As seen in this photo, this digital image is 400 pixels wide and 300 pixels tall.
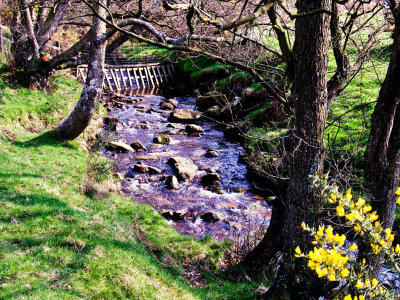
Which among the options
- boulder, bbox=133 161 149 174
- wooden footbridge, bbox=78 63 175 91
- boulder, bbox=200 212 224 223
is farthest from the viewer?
wooden footbridge, bbox=78 63 175 91

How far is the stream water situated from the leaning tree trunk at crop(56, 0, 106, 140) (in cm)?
148

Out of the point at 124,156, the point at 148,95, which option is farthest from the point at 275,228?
the point at 148,95

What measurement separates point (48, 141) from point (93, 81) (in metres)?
2.67

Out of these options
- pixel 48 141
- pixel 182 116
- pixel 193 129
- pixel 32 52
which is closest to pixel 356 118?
pixel 193 129

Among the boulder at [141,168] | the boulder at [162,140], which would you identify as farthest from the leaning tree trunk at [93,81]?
the boulder at [162,140]

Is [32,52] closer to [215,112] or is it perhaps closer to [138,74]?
[215,112]

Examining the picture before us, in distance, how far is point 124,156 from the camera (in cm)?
1522

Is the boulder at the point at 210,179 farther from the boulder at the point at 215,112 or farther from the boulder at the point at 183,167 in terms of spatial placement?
the boulder at the point at 215,112

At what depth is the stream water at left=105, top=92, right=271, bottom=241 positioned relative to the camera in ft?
→ 36.1

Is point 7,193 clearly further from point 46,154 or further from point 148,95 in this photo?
point 148,95

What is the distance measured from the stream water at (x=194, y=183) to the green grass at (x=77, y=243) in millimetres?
1195

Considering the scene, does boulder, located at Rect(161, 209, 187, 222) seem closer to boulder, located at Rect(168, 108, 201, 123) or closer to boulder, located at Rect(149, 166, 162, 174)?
boulder, located at Rect(149, 166, 162, 174)

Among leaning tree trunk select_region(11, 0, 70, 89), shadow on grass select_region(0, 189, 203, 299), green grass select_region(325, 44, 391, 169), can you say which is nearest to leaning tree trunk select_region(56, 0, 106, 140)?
leaning tree trunk select_region(11, 0, 70, 89)

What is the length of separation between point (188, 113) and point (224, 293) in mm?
15891
